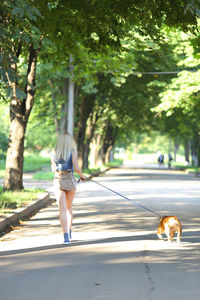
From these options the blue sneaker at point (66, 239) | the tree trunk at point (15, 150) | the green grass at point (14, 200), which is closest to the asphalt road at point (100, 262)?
the blue sneaker at point (66, 239)

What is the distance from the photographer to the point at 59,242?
400 inches

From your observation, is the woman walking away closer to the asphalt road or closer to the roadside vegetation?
the asphalt road

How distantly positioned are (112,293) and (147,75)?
3431cm

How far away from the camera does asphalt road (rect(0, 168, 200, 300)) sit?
647 cm

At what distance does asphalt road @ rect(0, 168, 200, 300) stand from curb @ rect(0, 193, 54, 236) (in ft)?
0.89

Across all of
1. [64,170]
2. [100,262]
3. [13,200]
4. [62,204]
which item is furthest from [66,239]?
[13,200]

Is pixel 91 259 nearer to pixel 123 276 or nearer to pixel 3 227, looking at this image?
pixel 123 276

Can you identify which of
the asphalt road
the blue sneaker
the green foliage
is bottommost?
the asphalt road

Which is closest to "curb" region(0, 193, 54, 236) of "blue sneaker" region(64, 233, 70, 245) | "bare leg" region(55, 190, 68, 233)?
"bare leg" region(55, 190, 68, 233)

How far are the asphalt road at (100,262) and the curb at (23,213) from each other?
0.27 m

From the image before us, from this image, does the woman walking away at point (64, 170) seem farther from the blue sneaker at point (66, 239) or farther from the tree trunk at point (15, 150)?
the tree trunk at point (15, 150)

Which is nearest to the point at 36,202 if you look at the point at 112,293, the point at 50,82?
the point at 112,293

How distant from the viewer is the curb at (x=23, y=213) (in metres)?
12.0

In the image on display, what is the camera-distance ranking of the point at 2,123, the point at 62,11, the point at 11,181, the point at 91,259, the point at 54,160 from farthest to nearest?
the point at 2,123, the point at 11,181, the point at 62,11, the point at 54,160, the point at 91,259
